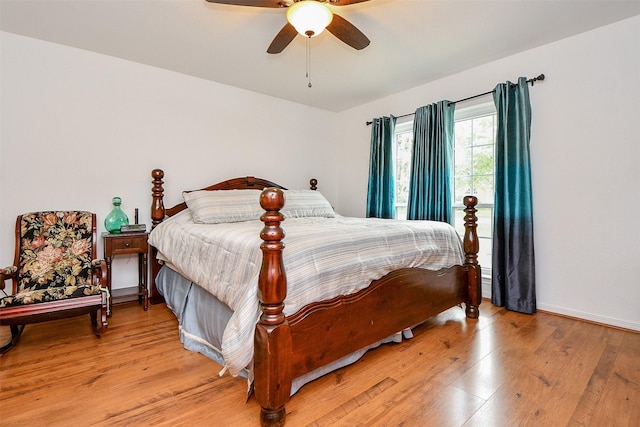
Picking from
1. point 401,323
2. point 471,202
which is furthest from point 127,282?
point 471,202

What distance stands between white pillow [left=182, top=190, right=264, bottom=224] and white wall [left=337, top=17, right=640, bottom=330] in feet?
8.73

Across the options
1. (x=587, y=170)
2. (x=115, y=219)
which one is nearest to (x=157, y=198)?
(x=115, y=219)

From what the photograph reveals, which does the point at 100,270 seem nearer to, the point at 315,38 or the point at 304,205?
the point at 304,205

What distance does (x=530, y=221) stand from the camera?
2840 millimetres

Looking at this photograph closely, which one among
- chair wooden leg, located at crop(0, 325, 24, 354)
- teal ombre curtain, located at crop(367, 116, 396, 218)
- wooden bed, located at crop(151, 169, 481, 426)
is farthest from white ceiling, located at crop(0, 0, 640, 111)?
chair wooden leg, located at crop(0, 325, 24, 354)

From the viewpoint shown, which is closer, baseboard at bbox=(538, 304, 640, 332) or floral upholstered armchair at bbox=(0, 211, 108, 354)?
floral upholstered armchair at bbox=(0, 211, 108, 354)

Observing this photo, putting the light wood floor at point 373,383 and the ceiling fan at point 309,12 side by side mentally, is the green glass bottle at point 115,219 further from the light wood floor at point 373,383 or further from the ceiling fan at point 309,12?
the ceiling fan at point 309,12

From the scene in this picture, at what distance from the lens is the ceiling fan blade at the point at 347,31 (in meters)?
2.05

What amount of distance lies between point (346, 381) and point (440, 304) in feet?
3.45

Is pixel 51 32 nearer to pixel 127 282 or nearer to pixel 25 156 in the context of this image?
pixel 25 156

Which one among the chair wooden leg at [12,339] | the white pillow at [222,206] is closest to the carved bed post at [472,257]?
the white pillow at [222,206]

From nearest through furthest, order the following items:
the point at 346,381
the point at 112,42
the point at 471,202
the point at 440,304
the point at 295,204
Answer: the point at 346,381, the point at 440,304, the point at 471,202, the point at 112,42, the point at 295,204

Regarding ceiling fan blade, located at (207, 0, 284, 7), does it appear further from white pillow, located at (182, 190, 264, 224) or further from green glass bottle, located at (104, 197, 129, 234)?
green glass bottle, located at (104, 197, 129, 234)

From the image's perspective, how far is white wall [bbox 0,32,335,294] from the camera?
2697 millimetres
